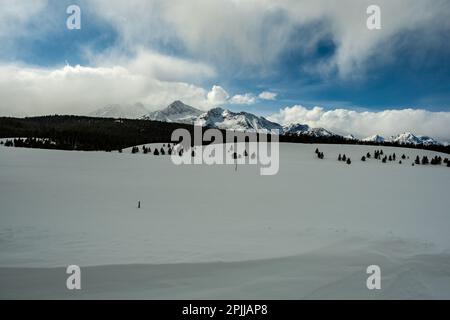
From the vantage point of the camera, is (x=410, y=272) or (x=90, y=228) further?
(x=90, y=228)

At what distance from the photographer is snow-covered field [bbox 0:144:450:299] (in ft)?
19.9

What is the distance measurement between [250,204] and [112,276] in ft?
29.5

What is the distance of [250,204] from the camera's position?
1440cm

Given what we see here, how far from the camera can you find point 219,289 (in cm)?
597

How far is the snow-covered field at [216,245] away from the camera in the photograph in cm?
605

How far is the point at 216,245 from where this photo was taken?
8.22m
